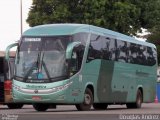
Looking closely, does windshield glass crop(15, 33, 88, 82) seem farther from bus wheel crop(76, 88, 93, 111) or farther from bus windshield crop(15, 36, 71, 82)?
bus wheel crop(76, 88, 93, 111)

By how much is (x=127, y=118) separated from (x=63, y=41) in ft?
24.4

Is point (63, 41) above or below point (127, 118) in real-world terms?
above

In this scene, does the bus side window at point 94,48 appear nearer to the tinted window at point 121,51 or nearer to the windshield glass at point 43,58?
the windshield glass at point 43,58

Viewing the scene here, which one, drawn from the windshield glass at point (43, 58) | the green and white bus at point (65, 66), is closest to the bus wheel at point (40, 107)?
the green and white bus at point (65, 66)

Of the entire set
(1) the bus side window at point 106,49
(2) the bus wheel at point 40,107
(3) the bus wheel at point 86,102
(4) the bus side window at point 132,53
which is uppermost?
(1) the bus side window at point 106,49

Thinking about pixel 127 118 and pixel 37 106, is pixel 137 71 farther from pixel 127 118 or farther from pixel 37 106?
pixel 127 118

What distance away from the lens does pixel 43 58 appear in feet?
84.7

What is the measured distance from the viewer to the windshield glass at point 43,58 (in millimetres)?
25594

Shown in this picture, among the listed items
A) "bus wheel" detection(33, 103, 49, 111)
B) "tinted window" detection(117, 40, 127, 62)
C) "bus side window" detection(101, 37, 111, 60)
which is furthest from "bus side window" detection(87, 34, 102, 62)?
"bus wheel" detection(33, 103, 49, 111)

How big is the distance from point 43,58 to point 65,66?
0.92 m

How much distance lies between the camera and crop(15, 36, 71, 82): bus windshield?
25594mm

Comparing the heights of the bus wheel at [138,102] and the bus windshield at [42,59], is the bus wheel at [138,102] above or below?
below

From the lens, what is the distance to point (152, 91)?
3522 centimetres

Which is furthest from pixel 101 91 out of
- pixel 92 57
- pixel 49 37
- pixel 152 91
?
pixel 152 91
